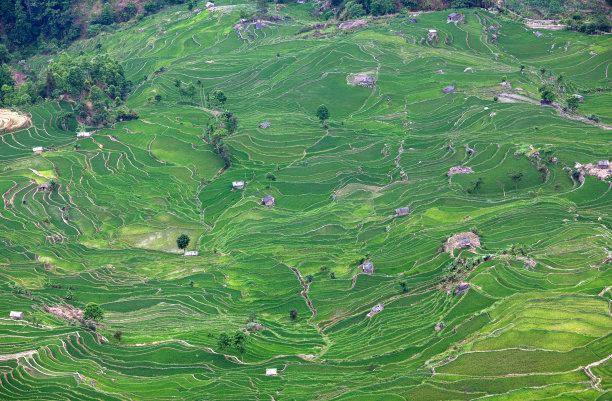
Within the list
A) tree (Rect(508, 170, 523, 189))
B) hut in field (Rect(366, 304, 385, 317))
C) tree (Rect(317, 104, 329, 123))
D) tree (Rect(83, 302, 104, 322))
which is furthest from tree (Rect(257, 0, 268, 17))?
hut in field (Rect(366, 304, 385, 317))

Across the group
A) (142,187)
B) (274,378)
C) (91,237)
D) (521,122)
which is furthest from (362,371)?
(521,122)

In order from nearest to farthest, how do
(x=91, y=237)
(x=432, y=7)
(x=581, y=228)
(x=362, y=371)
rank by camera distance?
(x=362, y=371)
(x=581, y=228)
(x=91, y=237)
(x=432, y=7)

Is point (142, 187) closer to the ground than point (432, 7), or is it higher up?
closer to the ground

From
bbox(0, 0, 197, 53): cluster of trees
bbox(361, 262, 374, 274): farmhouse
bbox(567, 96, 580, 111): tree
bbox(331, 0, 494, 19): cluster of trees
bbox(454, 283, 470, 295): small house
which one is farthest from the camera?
bbox(0, 0, 197, 53): cluster of trees

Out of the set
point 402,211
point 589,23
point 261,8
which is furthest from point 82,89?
point 589,23

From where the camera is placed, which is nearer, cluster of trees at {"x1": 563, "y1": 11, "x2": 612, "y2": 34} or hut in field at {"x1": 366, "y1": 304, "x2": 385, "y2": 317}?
hut in field at {"x1": 366, "y1": 304, "x2": 385, "y2": 317}

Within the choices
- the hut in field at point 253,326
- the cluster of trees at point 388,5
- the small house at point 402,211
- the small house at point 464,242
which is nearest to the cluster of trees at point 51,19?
the cluster of trees at point 388,5

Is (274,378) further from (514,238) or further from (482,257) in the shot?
(514,238)

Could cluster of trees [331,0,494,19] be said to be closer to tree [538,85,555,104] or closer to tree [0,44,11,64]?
tree [538,85,555,104]
